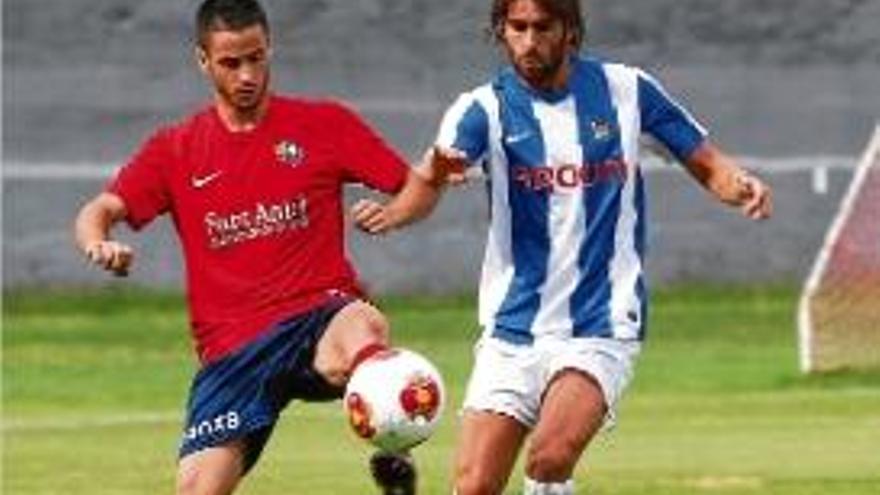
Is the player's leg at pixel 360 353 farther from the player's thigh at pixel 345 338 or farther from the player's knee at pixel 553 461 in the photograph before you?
the player's knee at pixel 553 461

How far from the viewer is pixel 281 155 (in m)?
12.8

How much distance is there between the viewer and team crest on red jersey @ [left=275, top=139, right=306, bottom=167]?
12.8m

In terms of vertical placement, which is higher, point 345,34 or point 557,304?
point 557,304

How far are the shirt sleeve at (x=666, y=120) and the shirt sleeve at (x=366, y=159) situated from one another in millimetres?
935

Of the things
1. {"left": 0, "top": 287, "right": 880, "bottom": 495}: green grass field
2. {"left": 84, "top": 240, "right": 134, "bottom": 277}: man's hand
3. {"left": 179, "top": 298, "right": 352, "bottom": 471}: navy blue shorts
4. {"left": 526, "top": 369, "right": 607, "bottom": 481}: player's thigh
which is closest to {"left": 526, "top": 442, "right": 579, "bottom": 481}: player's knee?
{"left": 526, "top": 369, "right": 607, "bottom": 481}: player's thigh

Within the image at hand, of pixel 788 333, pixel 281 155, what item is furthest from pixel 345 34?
pixel 281 155

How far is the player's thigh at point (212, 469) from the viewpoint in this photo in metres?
12.5

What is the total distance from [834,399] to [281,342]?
12.2m

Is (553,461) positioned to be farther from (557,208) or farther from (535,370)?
(557,208)

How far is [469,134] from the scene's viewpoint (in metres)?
12.4

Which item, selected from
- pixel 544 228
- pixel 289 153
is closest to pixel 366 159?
pixel 289 153

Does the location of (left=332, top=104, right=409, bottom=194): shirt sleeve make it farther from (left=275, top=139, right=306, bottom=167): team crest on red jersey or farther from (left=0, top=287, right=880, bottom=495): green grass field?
(left=0, top=287, right=880, bottom=495): green grass field

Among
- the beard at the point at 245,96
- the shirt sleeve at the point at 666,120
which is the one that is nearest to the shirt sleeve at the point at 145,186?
the beard at the point at 245,96

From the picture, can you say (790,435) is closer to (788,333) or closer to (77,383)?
(77,383)
